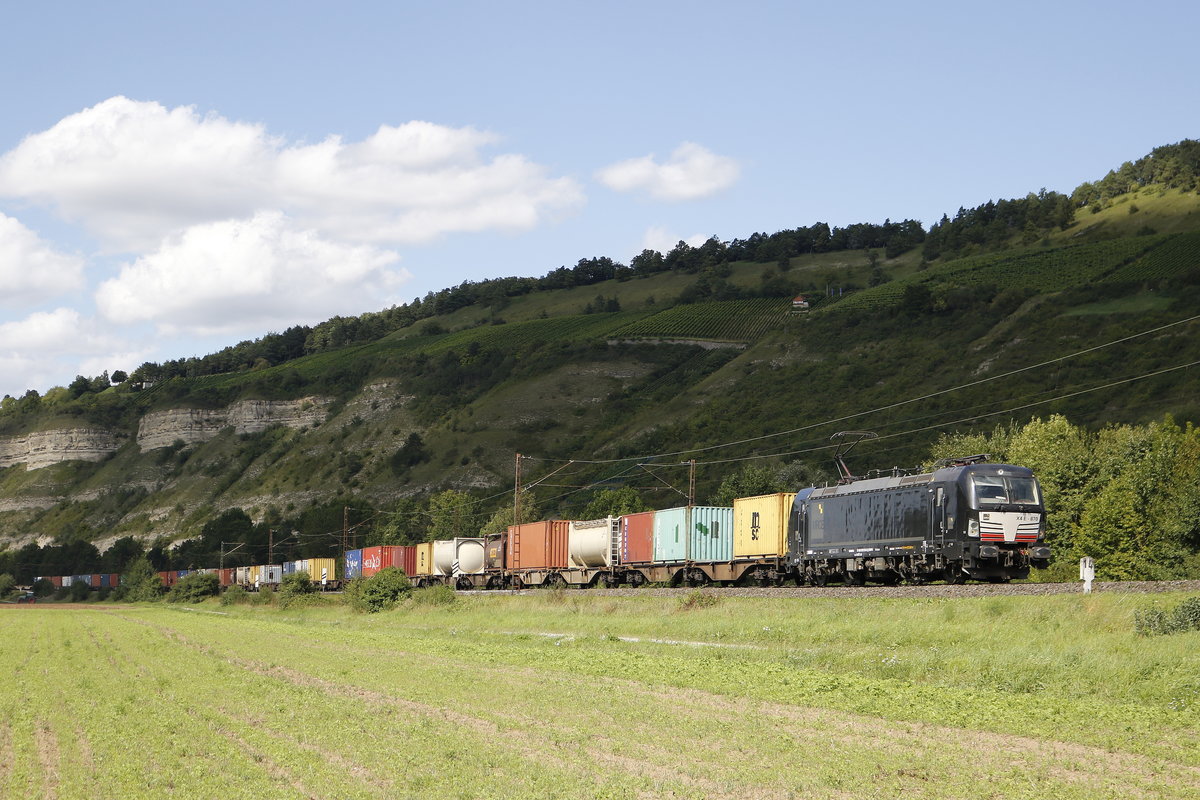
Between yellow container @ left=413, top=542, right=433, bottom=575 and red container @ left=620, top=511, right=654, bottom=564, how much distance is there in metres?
24.9

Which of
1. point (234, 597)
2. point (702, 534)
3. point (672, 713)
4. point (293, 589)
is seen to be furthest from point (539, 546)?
point (672, 713)

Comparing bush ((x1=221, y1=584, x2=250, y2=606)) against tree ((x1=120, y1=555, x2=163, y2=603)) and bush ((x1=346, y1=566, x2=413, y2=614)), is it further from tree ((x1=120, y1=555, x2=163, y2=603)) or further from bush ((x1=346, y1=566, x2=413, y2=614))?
tree ((x1=120, y1=555, x2=163, y2=603))

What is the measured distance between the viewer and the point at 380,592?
184 feet

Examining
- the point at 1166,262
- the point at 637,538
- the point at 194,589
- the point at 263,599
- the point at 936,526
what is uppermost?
the point at 1166,262

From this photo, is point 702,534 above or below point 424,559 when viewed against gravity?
above

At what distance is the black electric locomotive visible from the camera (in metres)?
34.4

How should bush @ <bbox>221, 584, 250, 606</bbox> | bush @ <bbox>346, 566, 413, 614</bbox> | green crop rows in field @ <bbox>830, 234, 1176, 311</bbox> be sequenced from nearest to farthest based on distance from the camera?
bush @ <bbox>346, 566, 413, 614</bbox>, bush @ <bbox>221, 584, 250, 606</bbox>, green crop rows in field @ <bbox>830, 234, 1176, 311</bbox>

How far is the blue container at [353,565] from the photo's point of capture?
88363 mm

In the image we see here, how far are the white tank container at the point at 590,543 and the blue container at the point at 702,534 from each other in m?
6.10

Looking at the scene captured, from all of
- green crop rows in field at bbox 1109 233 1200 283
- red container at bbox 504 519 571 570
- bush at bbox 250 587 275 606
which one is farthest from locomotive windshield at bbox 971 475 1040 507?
green crop rows in field at bbox 1109 233 1200 283

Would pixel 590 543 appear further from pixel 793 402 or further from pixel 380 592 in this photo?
pixel 793 402

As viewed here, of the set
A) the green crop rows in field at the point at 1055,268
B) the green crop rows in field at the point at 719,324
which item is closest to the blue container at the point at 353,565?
the green crop rows in field at the point at 1055,268

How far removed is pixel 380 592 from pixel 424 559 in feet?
70.6

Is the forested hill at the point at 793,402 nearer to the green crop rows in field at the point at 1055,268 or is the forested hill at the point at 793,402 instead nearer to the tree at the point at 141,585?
the green crop rows in field at the point at 1055,268
